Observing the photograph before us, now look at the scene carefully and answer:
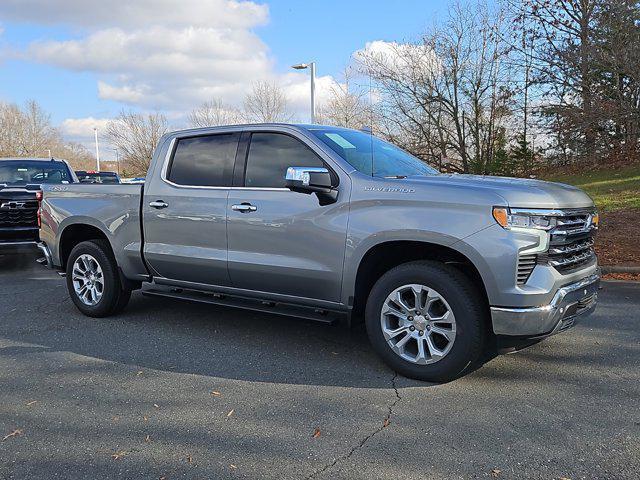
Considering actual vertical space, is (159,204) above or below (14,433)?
above

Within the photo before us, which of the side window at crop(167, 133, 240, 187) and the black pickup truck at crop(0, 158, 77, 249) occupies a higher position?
the side window at crop(167, 133, 240, 187)

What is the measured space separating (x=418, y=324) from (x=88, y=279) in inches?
147

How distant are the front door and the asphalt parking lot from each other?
67 centimetres

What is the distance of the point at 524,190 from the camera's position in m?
3.70

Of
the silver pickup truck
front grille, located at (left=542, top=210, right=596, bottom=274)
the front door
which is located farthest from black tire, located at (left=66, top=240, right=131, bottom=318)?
front grille, located at (left=542, top=210, right=596, bottom=274)

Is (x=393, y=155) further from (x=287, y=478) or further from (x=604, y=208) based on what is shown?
(x=604, y=208)

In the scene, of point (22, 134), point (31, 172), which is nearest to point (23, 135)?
→ point (22, 134)

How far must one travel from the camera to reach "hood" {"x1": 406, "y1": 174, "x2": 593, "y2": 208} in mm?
3617

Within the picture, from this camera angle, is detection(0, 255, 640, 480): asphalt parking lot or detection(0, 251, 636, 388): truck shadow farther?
detection(0, 251, 636, 388): truck shadow

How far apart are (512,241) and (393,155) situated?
175cm

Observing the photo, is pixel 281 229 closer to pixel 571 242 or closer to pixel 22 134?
pixel 571 242

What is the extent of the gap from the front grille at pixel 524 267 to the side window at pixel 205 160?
262 cm

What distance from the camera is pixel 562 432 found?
3.22 metres

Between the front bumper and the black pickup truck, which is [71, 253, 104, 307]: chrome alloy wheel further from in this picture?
the front bumper
